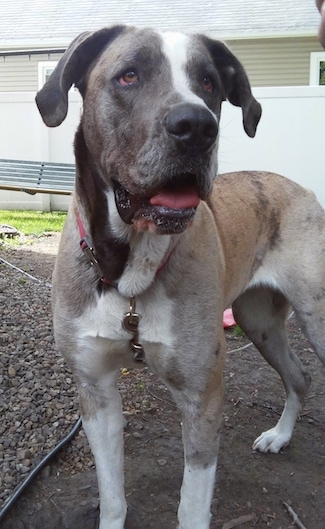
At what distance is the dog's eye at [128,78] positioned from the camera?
7.74 feet

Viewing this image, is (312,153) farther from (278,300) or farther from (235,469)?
(235,469)

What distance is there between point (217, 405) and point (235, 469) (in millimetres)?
1041

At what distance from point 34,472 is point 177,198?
1.72 metres

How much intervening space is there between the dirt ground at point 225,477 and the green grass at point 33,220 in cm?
594

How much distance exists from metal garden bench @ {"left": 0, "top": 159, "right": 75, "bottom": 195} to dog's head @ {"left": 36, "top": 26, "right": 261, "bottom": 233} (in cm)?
817

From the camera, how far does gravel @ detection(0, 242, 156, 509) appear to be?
3.40m

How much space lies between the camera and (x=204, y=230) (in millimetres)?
2848

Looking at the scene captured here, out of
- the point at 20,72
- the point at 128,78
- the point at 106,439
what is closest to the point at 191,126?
the point at 128,78

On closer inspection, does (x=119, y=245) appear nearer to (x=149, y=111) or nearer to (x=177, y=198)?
(x=177, y=198)

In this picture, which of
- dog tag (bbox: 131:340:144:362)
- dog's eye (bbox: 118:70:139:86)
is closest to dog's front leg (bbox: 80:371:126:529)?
dog tag (bbox: 131:340:144:362)

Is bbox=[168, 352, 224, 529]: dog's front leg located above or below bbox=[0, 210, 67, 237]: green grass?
above

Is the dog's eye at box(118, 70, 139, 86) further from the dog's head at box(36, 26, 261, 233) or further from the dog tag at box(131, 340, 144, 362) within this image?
the dog tag at box(131, 340, 144, 362)

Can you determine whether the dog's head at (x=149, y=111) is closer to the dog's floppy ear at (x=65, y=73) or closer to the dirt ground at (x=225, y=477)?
the dog's floppy ear at (x=65, y=73)

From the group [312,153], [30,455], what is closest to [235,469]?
[30,455]
